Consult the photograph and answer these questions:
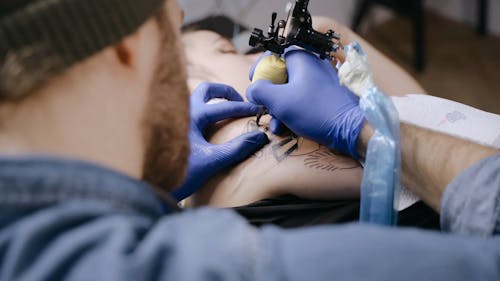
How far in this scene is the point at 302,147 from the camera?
1.01 meters

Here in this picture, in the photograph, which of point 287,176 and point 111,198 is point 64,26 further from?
point 287,176

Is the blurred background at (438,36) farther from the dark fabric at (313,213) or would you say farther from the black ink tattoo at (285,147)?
the dark fabric at (313,213)

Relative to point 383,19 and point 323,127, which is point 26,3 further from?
point 383,19

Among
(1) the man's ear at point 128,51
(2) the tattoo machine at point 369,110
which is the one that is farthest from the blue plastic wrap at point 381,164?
(1) the man's ear at point 128,51

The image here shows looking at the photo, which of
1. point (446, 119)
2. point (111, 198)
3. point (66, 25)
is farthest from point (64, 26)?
point (446, 119)

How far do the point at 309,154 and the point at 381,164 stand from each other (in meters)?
0.19

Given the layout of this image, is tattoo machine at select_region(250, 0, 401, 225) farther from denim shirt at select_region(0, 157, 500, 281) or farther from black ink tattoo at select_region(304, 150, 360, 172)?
denim shirt at select_region(0, 157, 500, 281)

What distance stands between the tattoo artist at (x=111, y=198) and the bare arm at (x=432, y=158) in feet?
1.02

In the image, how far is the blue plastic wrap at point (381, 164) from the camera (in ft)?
2.66

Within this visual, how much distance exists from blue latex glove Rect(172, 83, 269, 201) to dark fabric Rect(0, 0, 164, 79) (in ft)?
1.66

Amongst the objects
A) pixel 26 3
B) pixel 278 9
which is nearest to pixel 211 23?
pixel 278 9

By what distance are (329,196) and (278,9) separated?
0.97 m

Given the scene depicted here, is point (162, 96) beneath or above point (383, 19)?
above

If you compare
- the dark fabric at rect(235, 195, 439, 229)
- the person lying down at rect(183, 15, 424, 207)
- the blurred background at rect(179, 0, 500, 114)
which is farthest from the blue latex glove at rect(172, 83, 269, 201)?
the blurred background at rect(179, 0, 500, 114)
